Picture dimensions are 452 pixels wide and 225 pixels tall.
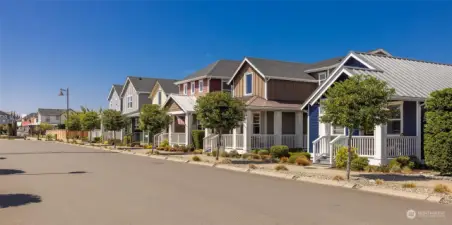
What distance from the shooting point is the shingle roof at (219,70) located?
36.8 meters

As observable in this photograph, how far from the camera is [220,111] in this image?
22.1 metres

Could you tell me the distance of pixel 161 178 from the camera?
15.5 meters

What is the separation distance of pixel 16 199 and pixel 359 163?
13272 mm

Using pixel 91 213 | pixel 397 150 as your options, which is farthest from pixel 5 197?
pixel 397 150

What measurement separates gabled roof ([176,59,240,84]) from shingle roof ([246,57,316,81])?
560 cm

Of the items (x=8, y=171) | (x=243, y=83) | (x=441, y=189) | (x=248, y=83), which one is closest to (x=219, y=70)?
(x=243, y=83)

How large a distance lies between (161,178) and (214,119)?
23.0ft

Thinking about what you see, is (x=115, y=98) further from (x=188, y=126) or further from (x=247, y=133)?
(x=247, y=133)

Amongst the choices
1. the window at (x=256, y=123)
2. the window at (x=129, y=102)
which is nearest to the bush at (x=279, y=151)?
the window at (x=256, y=123)

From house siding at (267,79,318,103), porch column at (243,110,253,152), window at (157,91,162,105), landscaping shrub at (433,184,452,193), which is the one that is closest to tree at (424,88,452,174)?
landscaping shrub at (433,184,452,193)

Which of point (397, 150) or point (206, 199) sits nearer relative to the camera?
point (206, 199)

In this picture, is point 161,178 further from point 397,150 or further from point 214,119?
point 397,150

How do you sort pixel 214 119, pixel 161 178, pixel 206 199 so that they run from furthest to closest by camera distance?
pixel 214 119, pixel 161 178, pixel 206 199

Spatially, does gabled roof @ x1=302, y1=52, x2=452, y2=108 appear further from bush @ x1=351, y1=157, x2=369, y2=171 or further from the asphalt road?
the asphalt road
